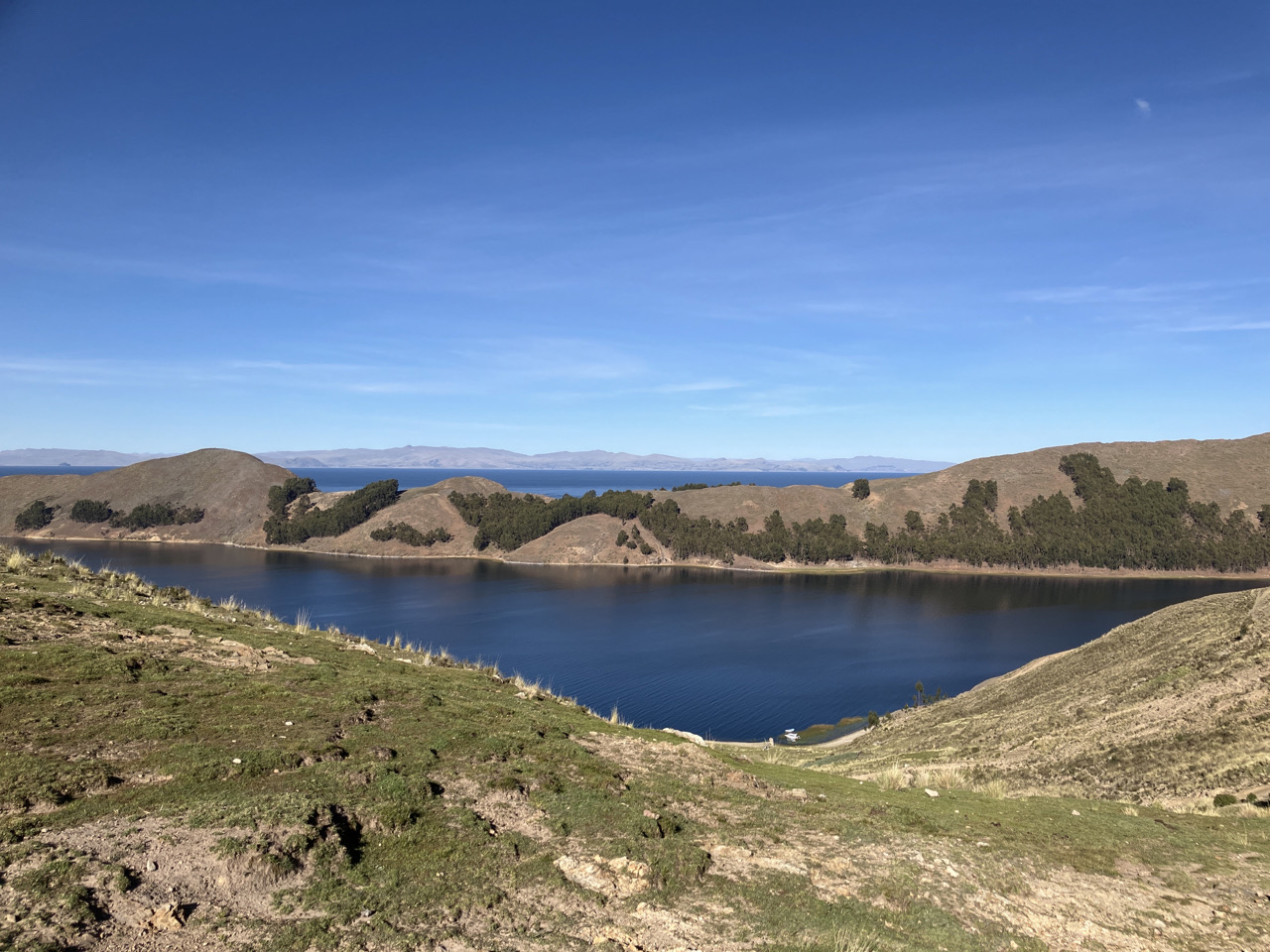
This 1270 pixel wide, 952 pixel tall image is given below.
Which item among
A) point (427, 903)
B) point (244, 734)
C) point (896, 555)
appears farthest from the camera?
point (896, 555)

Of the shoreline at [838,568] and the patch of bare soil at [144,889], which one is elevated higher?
the patch of bare soil at [144,889]

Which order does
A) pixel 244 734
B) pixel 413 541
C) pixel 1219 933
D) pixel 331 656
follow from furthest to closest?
pixel 413 541, pixel 331 656, pixel 244 734, pixel 1219 933

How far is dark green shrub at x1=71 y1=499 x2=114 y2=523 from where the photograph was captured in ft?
478

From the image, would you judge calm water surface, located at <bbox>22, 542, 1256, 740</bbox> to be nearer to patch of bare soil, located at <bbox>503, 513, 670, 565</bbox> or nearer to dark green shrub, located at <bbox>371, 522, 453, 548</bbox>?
patch of bare soil, located at <bbox>503, 513, 670, 565</bbox>

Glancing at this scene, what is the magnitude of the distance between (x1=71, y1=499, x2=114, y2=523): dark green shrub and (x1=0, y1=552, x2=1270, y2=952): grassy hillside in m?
165

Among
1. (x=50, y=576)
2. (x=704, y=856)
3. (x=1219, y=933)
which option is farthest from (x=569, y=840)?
(x=50, y=576)

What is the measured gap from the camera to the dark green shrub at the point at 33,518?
14275 cm

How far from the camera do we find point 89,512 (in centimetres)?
14588

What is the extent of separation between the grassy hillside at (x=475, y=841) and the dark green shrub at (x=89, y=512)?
16462 cm

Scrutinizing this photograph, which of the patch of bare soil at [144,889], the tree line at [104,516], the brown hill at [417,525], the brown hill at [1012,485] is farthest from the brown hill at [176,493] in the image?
the patch of bare soil at [144,889]

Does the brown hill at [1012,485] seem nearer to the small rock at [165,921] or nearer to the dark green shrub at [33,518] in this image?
the dark green shrub at [33,518]

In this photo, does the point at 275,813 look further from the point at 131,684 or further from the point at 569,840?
the point at 131,684

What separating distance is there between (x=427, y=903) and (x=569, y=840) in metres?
2.35

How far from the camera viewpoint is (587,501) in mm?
147250
